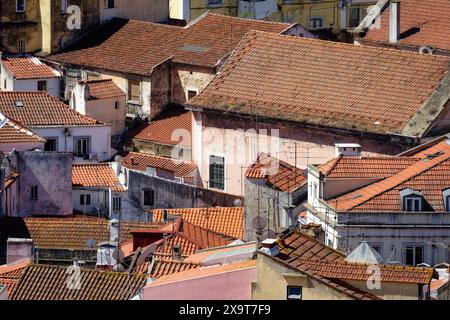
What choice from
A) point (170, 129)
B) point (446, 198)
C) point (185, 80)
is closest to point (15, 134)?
point (170, 129)

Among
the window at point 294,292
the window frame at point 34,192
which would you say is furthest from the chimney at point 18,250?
the window at point 294,292

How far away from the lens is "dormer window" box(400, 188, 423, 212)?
67562mm

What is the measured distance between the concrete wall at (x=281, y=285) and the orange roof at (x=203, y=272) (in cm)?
68

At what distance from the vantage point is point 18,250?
6781 centimetres

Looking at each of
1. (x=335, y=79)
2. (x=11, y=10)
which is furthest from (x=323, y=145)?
(x=11, y=10)

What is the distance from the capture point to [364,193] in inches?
2717

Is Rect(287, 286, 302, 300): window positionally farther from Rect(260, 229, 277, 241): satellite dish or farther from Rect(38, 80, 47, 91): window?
Rect(38, 80, 47, 91): window

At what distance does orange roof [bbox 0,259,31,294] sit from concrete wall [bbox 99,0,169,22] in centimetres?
3372

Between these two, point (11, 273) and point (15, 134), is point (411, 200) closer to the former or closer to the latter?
point (11, 273)

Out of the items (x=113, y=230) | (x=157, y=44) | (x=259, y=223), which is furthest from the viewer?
(x=157, y=44)

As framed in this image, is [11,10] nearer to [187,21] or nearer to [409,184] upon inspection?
[187,21]

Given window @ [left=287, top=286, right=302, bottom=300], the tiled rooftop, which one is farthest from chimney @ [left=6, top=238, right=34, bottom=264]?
the tiled rooftop

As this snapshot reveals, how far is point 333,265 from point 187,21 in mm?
46472

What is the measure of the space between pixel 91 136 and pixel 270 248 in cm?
3012
